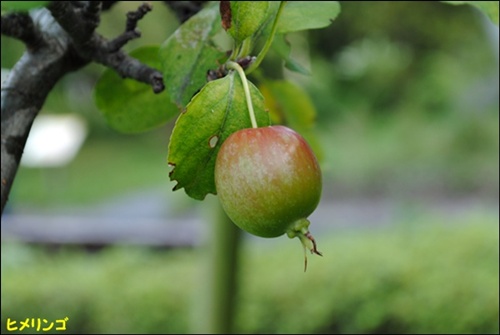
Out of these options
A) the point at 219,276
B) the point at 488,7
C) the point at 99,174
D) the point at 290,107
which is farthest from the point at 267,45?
the point at 99,174

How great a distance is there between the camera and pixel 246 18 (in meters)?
0.51

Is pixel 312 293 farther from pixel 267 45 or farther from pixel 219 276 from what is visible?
pixel 267 45

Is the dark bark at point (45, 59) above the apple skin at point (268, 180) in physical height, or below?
below

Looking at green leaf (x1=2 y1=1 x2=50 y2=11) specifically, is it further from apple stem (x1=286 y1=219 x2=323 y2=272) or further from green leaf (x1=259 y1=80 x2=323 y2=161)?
green leaf (x1=259 y1=80 x2=323 y2=161)

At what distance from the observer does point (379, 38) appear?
8.03m

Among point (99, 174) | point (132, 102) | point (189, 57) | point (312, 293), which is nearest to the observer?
point (189, 57)

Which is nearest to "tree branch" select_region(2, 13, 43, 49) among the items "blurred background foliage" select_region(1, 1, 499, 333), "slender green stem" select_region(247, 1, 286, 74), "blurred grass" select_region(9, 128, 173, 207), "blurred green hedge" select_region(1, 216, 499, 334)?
"slender green stem" select_region(247, 1, 286, 74)

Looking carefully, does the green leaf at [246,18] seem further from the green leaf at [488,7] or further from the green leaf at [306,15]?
the green leaf at [488,7]

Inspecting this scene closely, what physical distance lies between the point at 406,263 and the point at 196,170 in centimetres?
219

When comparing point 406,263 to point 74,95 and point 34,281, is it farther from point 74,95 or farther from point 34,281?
point 74,95

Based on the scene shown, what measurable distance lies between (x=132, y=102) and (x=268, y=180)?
356 mm

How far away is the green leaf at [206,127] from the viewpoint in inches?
18.9

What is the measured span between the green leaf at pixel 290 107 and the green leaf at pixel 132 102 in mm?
178

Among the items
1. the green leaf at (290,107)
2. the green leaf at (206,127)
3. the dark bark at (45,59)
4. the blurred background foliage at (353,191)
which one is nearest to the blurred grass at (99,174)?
the blurred background foliage at (353,191)
